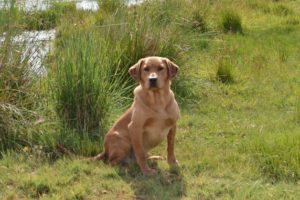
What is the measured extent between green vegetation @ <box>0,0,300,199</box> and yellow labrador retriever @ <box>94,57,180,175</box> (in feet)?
0.50

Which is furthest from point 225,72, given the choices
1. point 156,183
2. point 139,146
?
point 156,183

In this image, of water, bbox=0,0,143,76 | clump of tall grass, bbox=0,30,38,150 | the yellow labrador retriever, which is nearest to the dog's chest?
the yellow labrador retriever

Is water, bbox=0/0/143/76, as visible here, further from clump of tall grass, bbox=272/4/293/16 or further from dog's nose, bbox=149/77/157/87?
clump of tall grass, bbox=272/4/293/16

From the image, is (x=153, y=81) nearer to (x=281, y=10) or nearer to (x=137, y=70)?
(x=137, y=70)

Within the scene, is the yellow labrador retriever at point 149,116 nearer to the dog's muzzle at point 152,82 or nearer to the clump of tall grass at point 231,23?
the dog's muzzle at point 152,82

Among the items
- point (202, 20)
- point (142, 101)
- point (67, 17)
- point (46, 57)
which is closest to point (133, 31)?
point (67, 17)

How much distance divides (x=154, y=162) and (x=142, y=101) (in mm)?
622

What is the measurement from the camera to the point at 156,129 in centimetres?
526

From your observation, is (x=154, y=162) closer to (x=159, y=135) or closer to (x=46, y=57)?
(x=159, y=135)

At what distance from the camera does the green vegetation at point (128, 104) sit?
491 centimetres

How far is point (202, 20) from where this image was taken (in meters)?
10.5

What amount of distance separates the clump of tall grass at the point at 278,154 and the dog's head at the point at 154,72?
1.02 metres

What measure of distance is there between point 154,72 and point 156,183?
95 cm

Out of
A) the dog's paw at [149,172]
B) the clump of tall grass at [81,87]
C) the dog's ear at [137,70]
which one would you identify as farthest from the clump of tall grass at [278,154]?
the clump of tall grass at [81,87]
